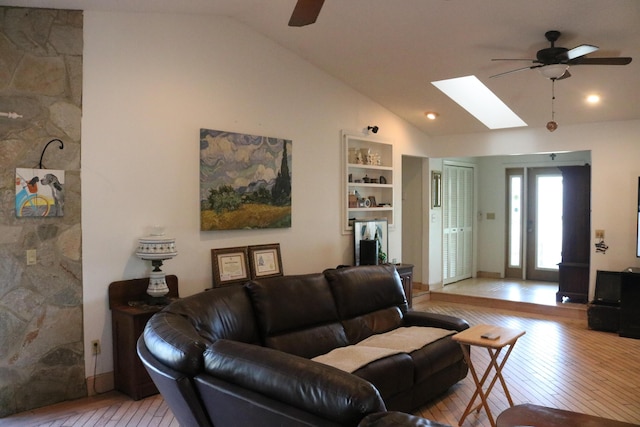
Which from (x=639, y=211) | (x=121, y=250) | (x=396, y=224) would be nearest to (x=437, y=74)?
(x=396, y=224)

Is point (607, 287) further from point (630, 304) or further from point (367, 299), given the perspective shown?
point (367, 299)

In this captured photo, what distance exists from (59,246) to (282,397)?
2816mm

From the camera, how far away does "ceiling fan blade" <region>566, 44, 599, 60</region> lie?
12.1 ft

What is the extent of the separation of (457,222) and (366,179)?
280 centimetres

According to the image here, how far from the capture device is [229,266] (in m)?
4.80

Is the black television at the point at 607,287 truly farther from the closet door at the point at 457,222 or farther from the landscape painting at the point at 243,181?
the landscape painting at the point at 243,181

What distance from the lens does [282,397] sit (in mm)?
1729

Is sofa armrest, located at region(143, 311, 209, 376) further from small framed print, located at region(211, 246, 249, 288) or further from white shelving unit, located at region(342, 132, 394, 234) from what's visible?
white shelving unit, located at region(342, 132, 394, 234)

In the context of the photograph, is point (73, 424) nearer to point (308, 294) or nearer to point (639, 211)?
point (308, 294)

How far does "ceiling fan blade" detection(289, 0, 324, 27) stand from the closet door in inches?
226

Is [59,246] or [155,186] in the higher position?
[155,186]

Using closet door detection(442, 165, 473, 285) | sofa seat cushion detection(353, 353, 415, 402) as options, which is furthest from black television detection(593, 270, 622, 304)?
sofa seat cushion detection(353, 353, 415, 402)

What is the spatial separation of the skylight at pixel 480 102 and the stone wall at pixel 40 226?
4.09 meters

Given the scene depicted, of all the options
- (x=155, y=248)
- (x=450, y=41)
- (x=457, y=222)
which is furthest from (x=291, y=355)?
(x=457, y=222)
